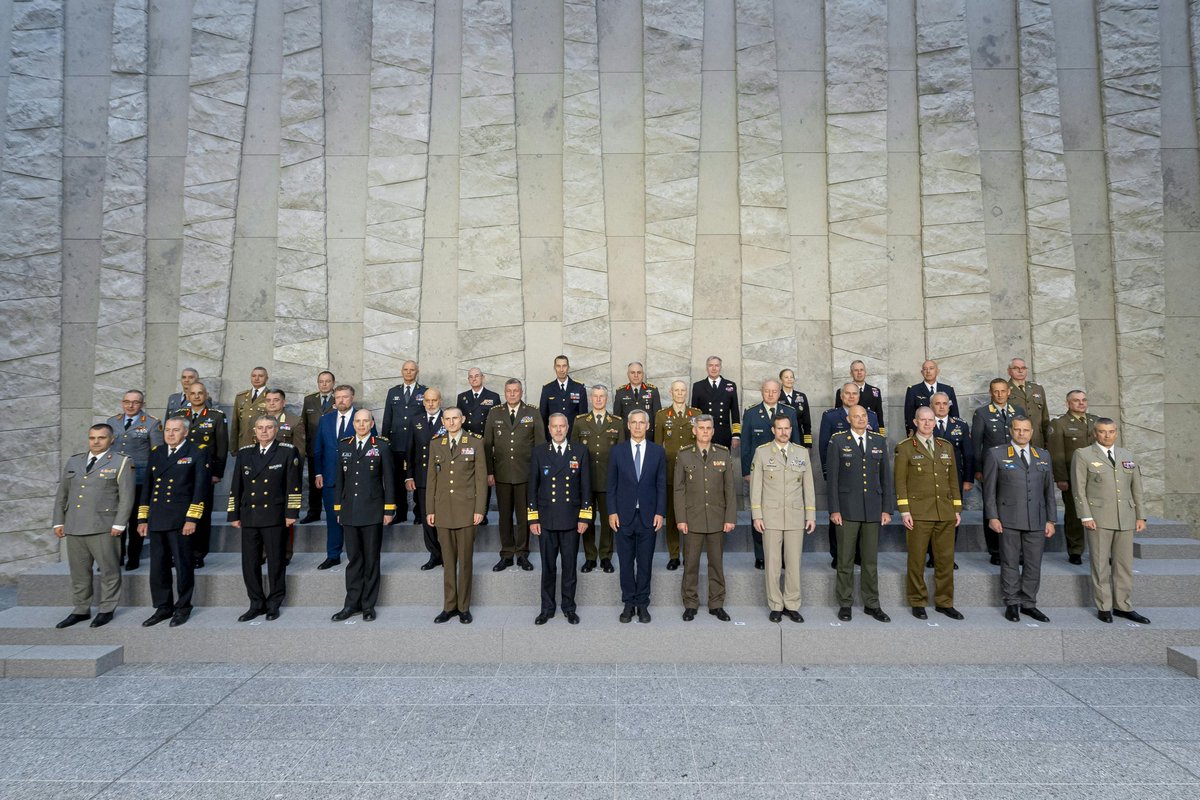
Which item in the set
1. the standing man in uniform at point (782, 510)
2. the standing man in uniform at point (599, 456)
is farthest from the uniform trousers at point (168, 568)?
the standing man in uniform at point (782, 510)

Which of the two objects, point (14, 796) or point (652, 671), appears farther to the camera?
point (652, 671)

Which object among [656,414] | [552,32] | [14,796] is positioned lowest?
[14,796]

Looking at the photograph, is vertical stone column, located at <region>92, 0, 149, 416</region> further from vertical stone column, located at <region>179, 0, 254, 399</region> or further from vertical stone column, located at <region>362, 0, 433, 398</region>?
vertical stone column, located at <region>362, 0, 433, 398</region>

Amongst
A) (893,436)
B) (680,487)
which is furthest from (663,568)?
(893,436)

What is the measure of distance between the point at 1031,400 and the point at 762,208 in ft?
12.2

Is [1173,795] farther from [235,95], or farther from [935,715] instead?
[235,95]

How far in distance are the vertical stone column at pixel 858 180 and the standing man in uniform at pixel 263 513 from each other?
621cm

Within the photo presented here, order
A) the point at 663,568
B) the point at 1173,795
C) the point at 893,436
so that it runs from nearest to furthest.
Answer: the point at 1173,795 → the point at 663,568 → the point at 893,436

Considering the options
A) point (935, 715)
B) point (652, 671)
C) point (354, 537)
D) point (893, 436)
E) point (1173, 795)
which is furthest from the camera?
point (893, 436)

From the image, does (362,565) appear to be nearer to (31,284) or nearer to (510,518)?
(510,518)

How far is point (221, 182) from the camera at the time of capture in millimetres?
7652

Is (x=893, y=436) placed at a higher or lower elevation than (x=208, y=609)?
higher

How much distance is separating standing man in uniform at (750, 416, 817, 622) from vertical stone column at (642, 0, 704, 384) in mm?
2773

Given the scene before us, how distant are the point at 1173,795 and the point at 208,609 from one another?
21.6 ft
